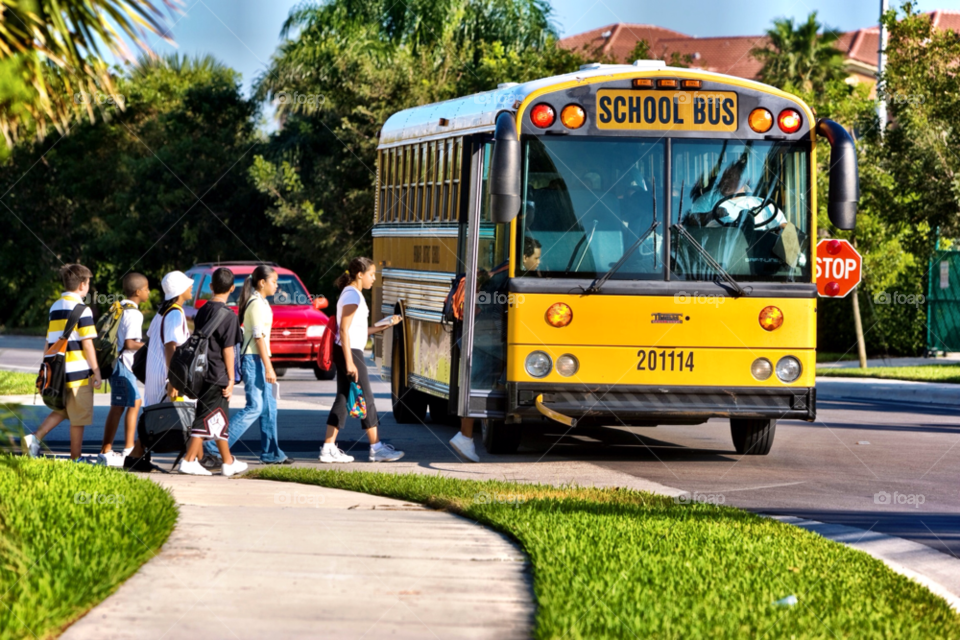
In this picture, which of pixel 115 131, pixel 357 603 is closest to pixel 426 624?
pixel 357 603

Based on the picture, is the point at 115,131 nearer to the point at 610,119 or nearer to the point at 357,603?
the point at 610,119

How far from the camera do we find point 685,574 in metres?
6.63

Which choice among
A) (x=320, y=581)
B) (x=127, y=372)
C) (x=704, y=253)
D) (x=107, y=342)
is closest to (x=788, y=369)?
(x=704, y=253)

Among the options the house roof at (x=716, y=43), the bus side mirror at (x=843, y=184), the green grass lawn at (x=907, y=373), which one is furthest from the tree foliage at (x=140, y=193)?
the house roof at (x=716, y=43)

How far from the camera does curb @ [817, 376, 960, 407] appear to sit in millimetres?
20875

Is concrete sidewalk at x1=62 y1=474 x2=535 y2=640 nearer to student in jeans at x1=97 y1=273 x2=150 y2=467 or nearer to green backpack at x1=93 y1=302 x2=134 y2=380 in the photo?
student in jeans at x1=97 y1=273 x2=150 y2=467

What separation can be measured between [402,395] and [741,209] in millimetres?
5301

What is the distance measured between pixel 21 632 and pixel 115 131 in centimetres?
4081

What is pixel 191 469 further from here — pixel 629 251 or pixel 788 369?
pixel 788 369

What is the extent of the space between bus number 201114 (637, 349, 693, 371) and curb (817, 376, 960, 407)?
33.0 feet

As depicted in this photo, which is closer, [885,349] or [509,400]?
[509,400]

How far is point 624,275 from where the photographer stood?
11539 mm

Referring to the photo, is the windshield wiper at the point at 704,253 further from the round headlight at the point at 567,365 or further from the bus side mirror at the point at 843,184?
the round headlight at the point at 567,365

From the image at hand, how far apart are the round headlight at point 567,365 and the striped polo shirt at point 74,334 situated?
12.8 feet
